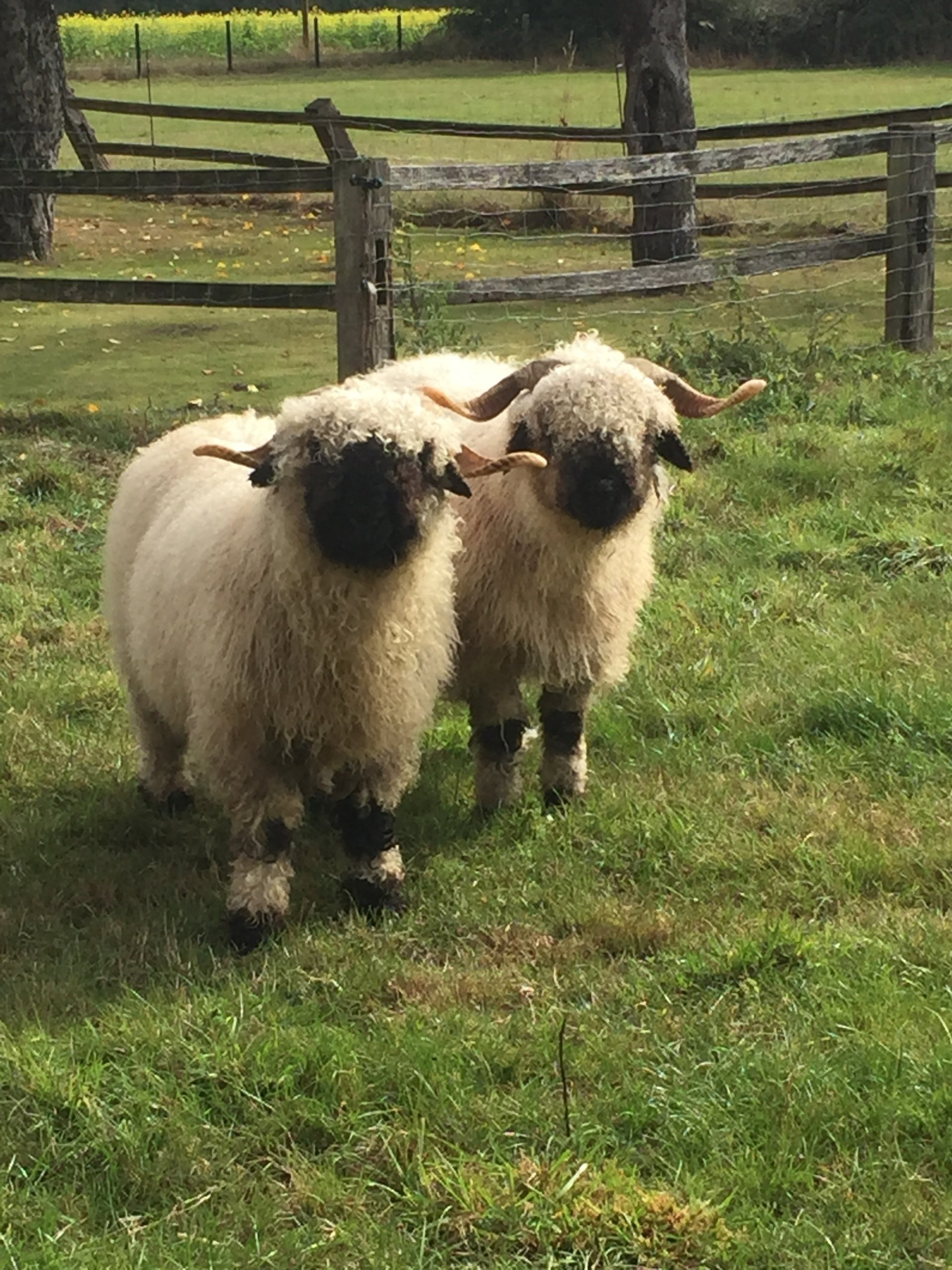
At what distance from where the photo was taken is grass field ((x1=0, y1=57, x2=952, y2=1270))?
3076 millimetres

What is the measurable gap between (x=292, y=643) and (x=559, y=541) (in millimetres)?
1079

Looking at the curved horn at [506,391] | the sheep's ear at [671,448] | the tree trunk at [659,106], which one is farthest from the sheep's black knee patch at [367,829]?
the tree trunk at [659,106]

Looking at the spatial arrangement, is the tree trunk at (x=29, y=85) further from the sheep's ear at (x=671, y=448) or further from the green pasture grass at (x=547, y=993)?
the sheep's ear at (x=671, y=448)

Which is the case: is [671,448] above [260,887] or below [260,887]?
above

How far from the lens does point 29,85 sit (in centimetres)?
1470

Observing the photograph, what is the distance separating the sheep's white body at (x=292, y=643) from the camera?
4117 millimetres

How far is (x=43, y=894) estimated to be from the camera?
4.52m

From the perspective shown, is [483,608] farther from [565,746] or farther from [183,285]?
[183,285]

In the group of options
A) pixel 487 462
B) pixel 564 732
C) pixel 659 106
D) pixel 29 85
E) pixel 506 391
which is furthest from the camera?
pixel 659 106

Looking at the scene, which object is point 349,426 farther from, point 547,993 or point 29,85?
point 29,85

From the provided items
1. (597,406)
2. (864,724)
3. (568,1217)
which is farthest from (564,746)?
(568,1217)

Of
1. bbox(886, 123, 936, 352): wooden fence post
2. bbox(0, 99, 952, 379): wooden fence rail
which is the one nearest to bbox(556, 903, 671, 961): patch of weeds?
bbox(0, 99, 952, 379): wooden fence rail

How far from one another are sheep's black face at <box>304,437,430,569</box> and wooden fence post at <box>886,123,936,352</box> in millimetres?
7973

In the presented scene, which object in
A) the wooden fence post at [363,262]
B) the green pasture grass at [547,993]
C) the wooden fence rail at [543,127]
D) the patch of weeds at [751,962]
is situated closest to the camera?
the green pasture grass at [547,993]
